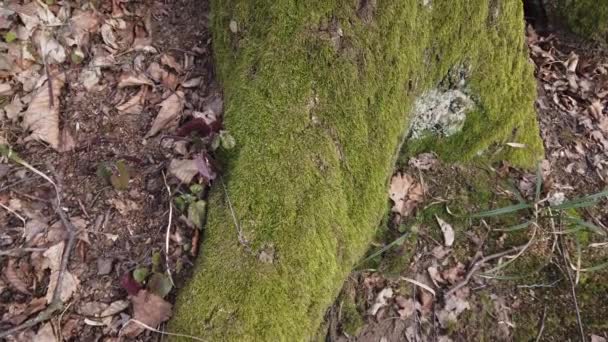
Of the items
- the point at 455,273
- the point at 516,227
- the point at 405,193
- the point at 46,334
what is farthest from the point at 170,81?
the point at 516,227

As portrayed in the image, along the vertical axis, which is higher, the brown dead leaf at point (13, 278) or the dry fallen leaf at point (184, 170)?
the dry fallen leaf at point (184, 170)

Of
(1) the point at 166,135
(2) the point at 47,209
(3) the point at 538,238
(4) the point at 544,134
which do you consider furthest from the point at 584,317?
(2) the point at 47,209

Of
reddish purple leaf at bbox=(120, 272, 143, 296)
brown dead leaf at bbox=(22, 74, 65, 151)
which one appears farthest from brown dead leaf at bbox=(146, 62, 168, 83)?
reddish purple leaf at bbox=(120, 272, 143, 296)

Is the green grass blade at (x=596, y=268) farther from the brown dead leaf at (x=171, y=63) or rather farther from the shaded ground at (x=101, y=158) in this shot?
the brown dead leaf at (x=171, y=63)

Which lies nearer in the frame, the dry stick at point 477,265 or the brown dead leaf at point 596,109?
the dry stick at point 477,265

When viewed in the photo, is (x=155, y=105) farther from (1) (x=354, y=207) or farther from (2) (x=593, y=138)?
(2) (x=593, y=138)

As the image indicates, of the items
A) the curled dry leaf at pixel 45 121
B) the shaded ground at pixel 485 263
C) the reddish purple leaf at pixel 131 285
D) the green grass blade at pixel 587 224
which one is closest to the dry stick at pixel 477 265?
the shaded ground at pixel 485 263

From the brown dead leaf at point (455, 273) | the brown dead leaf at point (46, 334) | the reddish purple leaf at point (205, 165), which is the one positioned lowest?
the brown dead leaf at point (455, 273)

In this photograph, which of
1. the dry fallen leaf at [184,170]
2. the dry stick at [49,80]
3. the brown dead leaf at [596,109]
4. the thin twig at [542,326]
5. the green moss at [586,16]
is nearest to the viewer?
the dry fallen leaf at [184,170]
